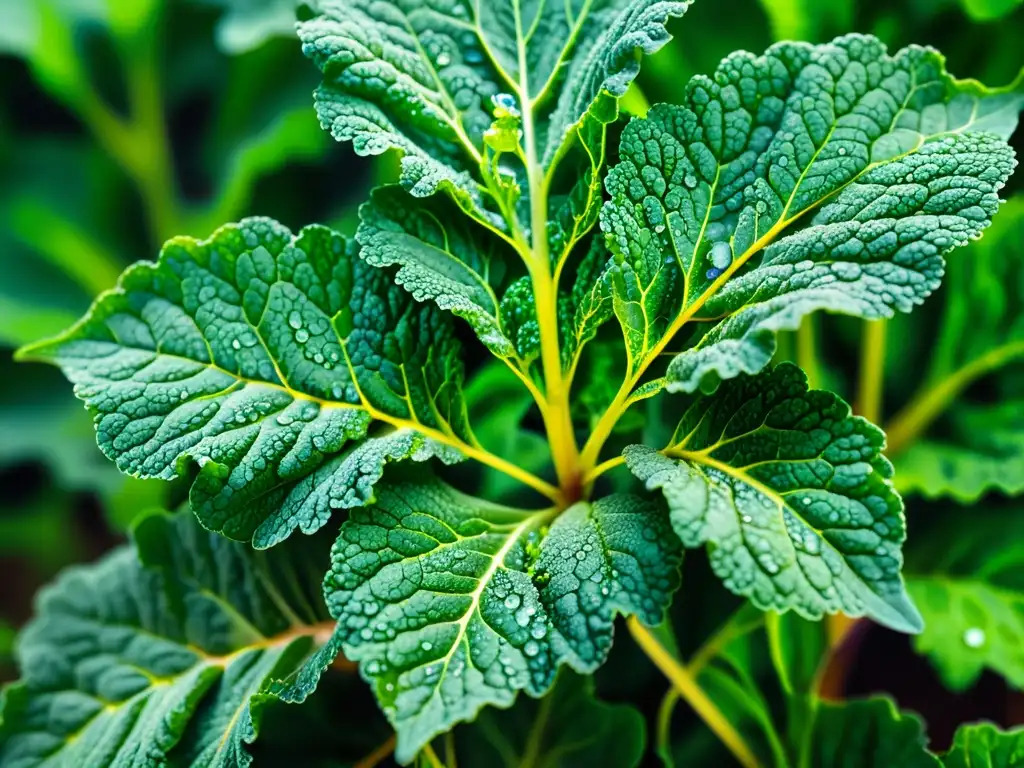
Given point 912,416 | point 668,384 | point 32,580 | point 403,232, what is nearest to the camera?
point 668,384

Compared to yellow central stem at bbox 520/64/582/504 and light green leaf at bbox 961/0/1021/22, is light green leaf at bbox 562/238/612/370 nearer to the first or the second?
yellow central stem at bbox 520/64/582/504

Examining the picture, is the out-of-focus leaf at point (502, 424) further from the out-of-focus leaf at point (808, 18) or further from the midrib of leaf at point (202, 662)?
the out-of-focus leaf at point (808, 18)

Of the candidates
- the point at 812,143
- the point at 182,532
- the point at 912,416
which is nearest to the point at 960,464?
the point at 912,416

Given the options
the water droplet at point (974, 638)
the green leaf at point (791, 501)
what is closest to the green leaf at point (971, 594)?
the water droplet at point (974, 638)

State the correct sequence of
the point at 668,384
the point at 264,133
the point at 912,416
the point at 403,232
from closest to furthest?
the point at 668,384, the point at 403,232, the point at 912,416, the point at 264,133

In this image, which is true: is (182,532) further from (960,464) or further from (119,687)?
(960,464)

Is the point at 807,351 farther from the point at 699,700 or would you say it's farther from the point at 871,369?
the point at 699,700
